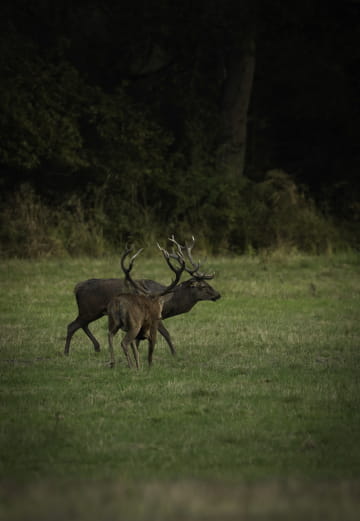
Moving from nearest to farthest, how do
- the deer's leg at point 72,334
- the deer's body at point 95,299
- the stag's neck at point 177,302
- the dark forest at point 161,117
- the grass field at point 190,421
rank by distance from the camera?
1. the grass field at point 190,421
2. the deer's leg at point 72,334
3. the deer's body at point 95,299
4. the stag's neck at point 177,302
5. the dark forest at point 161,117

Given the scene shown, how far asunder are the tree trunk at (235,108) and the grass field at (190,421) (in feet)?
47.9

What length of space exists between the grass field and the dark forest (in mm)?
10398

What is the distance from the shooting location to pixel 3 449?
705 cm

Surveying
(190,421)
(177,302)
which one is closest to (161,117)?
(177,302)

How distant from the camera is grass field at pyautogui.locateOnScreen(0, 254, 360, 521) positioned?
5.29 metres

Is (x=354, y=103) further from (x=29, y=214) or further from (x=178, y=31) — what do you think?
(x=29, y=214)

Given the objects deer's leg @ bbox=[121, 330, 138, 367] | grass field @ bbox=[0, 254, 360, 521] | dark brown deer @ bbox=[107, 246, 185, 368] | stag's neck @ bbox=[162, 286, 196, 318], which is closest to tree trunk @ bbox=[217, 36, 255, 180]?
grass field @ bbox=[0, 254, 360, 521]

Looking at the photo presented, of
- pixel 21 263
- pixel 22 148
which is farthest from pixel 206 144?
pixel 21 263

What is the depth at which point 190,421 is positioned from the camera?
8039mm

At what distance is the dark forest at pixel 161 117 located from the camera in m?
25.3

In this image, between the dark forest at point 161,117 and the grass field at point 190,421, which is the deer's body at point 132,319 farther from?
the dark forest at point 161,117

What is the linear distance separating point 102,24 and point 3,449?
2343 centimetres

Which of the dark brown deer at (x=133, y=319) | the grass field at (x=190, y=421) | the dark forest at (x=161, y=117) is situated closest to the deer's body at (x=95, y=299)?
the grass field at (x=190, y=421)

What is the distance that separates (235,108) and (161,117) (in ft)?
7.73
